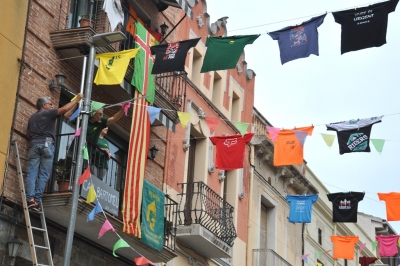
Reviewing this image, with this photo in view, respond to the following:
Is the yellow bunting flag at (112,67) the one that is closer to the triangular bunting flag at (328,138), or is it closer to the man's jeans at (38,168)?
the man's jeans at (38,168)

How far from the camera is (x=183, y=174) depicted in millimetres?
20562

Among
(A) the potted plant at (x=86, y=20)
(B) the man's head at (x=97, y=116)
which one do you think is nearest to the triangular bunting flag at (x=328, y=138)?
(B) the man's head at (x=97, y=116)

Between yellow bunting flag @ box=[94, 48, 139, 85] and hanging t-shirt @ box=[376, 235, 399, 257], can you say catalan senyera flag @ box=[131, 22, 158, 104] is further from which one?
hanging t-shirt @ box=[376, 235, 399, 257]

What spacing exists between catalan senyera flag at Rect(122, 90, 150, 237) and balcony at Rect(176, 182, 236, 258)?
7.91ft

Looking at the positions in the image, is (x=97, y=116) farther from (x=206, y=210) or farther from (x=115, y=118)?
(x=206, y=210)

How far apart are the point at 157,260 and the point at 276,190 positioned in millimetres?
10252

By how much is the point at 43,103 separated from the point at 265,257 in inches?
487

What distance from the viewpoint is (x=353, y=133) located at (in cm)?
1850

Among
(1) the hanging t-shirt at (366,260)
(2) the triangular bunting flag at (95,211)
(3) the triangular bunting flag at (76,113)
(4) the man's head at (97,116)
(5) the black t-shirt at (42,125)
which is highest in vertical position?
(1) the hanging t-shirt at (366,260)

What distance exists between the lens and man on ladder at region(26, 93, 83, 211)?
1377 cm

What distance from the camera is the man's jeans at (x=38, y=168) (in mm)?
13680

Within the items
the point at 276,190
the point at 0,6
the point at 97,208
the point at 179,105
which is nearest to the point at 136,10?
the point at 179,105

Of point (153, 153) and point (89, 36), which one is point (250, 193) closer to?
point (153, 153)

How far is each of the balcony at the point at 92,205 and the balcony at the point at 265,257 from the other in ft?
22.2
